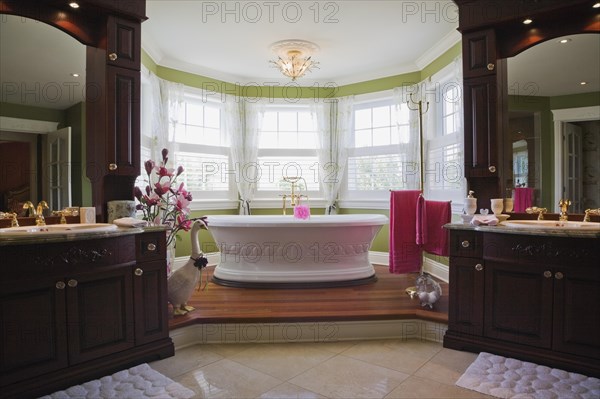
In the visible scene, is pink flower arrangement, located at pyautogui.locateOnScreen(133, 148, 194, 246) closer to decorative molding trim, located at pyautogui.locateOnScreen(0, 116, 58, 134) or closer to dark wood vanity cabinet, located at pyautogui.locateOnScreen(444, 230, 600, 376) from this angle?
decorative molding trim, located at pyautogui.locateOnScreen(0, 116, 58, 134)

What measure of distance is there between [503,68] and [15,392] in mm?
3574

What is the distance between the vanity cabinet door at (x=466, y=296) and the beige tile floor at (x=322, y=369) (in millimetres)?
181

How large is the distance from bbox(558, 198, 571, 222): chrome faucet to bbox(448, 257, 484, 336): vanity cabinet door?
0.66 meters

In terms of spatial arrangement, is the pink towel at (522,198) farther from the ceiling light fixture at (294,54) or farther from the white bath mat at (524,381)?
the ceiling light fixture at (294,54)

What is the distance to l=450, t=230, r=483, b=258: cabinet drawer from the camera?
2521mm

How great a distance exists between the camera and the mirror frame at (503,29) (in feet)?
8.59

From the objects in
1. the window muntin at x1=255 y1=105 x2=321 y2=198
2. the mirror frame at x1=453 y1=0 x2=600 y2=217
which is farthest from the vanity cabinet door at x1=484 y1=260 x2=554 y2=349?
the window muntin at x1=255 y1=105 x2=321 y2=198

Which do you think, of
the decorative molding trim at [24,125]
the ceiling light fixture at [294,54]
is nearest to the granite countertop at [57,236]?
the decorative molding trim at [24,125]

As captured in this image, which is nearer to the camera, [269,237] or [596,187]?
[596,187]

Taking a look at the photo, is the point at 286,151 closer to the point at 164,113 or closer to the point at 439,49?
the point at 164,113

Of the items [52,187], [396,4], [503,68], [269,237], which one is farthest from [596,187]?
[52,187]

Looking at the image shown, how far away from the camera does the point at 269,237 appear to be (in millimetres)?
3822

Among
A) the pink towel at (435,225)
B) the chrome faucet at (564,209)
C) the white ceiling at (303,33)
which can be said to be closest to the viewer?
the chrome faucet at (564,209)

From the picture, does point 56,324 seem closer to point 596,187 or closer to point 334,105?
point 596,187
